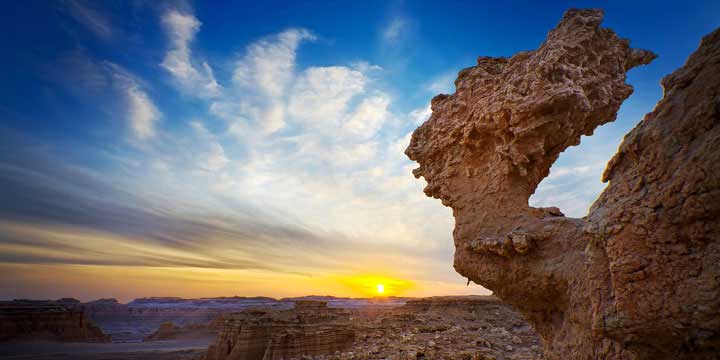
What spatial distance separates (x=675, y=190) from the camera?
262cm

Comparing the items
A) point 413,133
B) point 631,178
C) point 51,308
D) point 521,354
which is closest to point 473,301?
point 521,354

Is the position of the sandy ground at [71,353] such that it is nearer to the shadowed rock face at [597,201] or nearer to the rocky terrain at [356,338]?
the rocky terrain at [356,338]

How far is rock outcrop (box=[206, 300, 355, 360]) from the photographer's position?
58.2 feet

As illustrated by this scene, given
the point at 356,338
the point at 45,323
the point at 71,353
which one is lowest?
the point at 71,353

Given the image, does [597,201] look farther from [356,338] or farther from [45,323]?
[45,323]

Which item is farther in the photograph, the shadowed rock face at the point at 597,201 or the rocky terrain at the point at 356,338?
the rocky terrain at the point at 356,338

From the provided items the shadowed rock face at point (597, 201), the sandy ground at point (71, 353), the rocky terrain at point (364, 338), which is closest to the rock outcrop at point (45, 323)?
the sandy ground at point (71, 353)

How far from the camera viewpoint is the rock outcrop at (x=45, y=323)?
35781mm

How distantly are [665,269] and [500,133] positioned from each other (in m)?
3.38

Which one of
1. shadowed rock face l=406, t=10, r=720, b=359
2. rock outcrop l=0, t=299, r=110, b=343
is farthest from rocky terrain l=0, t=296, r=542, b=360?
shadowed rock face l=406, t=10, r=720, b=359

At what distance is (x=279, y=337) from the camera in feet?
Result: 58.9

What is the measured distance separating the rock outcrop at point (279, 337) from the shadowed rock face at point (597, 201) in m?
14.8

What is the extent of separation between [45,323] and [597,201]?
181ft

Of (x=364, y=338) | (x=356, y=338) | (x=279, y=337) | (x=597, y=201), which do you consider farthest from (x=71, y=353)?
(x=597, y=201)
